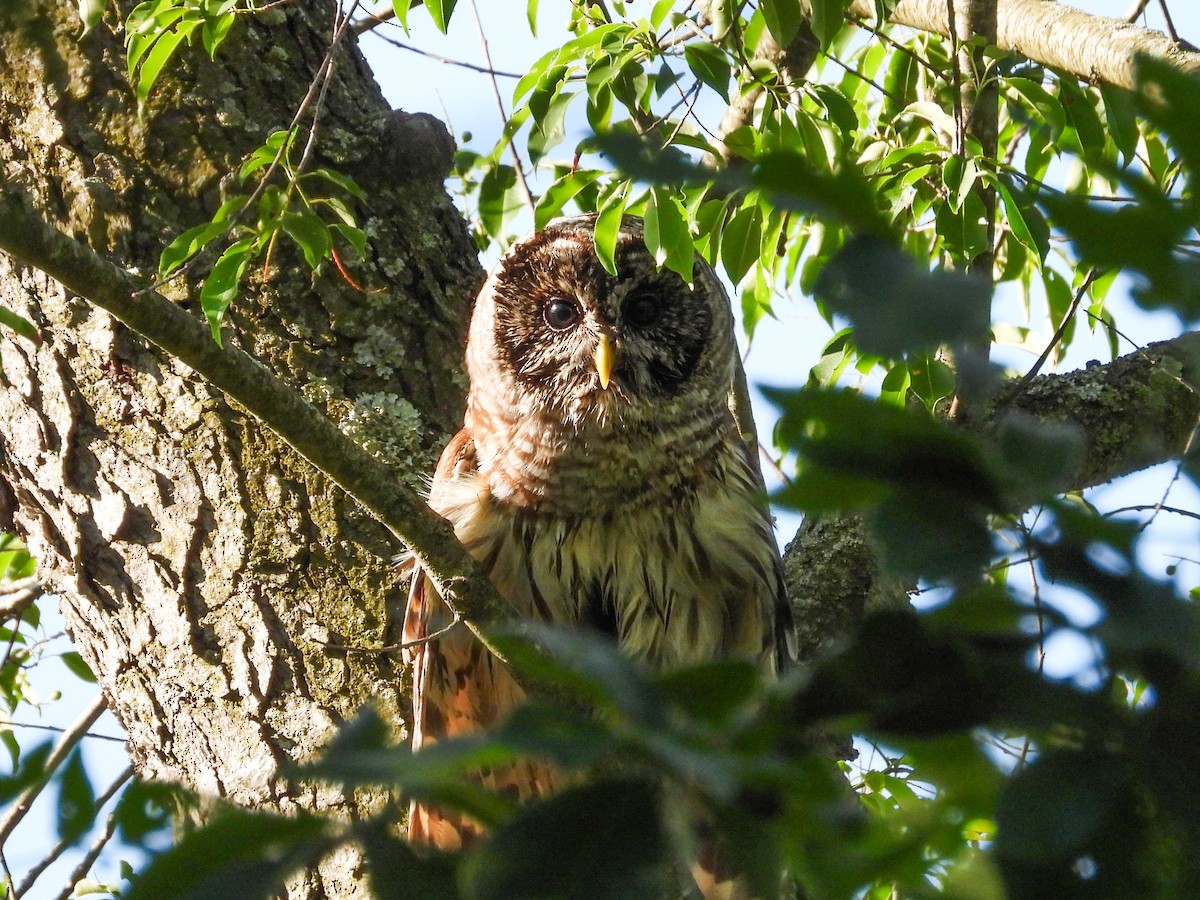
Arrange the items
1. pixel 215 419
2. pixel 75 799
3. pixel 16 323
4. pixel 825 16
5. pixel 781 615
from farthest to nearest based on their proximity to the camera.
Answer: pixel 781 615 → pixel 215 419 → pixel 825 16 → pixel 16 323 → pixel 75 799

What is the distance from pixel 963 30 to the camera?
331 cm

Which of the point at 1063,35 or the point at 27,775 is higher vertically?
the point at 1063,35

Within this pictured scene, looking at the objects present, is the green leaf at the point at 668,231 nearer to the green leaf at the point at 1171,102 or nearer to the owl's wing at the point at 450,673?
the owl's wing at the point at 450,673

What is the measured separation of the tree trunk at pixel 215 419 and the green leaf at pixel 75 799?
213cm

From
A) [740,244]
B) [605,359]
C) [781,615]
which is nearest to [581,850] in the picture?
[740,244]

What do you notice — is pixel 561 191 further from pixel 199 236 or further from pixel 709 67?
pixel 199 236

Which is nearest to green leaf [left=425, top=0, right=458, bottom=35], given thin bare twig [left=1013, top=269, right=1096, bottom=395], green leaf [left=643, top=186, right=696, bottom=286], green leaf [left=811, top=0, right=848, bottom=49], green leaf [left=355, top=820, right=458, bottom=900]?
green leaf [left=643, top=186, right=696, bottom=286]

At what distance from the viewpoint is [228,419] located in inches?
127

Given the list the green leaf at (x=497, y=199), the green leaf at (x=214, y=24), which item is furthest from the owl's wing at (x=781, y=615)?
the green leaf at (x=214, y=24)

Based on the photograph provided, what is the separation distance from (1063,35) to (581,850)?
11.6ft

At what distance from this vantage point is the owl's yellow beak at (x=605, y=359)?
372 cm

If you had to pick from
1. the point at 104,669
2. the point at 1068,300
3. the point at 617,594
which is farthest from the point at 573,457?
the point at 1068,300

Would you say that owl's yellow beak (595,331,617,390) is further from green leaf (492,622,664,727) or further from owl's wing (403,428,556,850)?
green leaf (492,622,664,727)

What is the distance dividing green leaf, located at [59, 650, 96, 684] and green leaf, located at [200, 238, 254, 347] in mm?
2141
